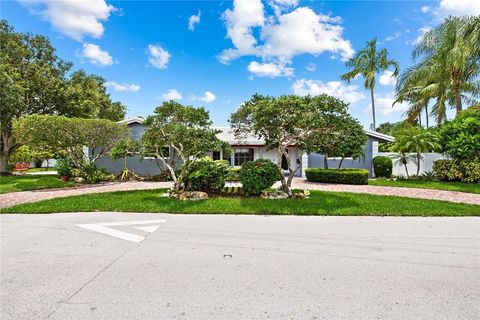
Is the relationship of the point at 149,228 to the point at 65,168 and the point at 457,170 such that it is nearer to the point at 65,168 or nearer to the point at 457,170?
the point at 65,168

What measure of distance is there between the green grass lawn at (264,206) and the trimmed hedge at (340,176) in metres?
4.98

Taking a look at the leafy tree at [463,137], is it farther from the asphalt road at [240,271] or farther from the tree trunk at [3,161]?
the tree trunk at [3,161]

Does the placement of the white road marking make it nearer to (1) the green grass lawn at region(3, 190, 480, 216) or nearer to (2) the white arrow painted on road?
(2) the white arrow painted on road

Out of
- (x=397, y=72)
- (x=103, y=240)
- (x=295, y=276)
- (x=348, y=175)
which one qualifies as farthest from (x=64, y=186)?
(x=397, y=72)

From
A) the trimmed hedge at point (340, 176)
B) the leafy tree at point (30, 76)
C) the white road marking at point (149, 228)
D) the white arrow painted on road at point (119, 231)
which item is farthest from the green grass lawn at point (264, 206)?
the leafy tree at point (30, 76)

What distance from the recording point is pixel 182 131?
30.0 ft

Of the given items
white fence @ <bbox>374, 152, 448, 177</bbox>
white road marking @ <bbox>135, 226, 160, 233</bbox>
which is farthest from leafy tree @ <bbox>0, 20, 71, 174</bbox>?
white fence @ <bbox>374, 152, 448, 177</bbox>

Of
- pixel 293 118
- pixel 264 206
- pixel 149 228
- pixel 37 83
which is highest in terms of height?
pixel 37 83

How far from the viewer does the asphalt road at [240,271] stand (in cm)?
265

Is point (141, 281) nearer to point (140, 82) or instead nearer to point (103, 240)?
point (103, 240)

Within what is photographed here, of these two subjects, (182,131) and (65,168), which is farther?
(65,168)

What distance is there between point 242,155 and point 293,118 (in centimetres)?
1025

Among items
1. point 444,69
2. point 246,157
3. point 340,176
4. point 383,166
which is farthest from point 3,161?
point 444,69

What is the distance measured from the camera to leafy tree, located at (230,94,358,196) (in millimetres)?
8234
